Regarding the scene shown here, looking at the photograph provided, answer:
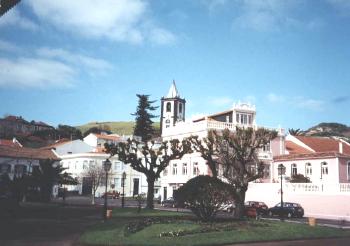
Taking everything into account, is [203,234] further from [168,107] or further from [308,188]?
[168,107]

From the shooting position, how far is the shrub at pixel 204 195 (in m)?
22.5

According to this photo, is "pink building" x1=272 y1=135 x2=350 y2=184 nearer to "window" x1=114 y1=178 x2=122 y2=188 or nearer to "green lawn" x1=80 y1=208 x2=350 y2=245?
"green lawn" x1=80 y1=208 x2=350 y2=245

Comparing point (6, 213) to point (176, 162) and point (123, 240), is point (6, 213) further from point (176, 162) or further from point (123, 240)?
point (176, 162)

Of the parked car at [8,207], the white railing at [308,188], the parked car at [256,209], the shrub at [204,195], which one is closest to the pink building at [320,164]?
the white railing at [308,188]

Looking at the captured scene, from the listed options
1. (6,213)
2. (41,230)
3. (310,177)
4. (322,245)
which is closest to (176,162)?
(310,177)

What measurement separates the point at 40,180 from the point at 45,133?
85725 millimetres

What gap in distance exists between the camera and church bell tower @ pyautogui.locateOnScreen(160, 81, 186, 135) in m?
95.4

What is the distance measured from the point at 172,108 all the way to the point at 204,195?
73910 millimetres

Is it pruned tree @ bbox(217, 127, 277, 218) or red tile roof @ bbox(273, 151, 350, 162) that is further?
red tile roof @ bbox(273, 151, 350, 162)

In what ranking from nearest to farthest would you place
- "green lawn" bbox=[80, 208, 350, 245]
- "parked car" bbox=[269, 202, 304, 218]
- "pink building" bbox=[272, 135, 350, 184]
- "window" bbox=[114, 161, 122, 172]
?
"green lawn" bbox=[80, 208, 350, 245] → "parked car" bbox=[269, 202, 304, 218] → "pink building" bbox=[272, 135, 350, 184] → "window" bbox=[114, 161, 122, 172]

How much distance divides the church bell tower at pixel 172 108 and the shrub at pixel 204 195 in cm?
7029

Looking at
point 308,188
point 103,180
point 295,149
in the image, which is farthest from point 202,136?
point 103,180

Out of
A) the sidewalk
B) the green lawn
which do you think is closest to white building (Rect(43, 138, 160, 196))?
the green lawn

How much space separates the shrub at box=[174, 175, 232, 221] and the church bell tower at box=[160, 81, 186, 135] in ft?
231
